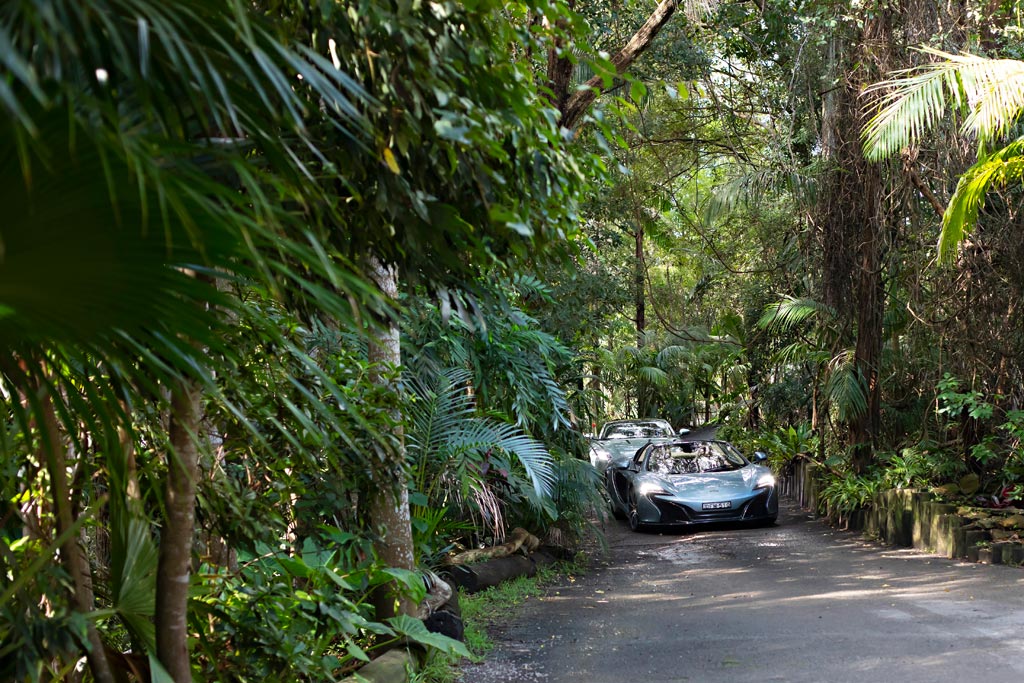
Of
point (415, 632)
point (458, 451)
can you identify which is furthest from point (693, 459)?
point (415, 632)

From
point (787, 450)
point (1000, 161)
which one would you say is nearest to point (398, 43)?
point (1000, 161)

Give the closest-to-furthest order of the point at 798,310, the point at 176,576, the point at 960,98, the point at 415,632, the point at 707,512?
the point at 176,576
the point at 415,632
the point at 960,98
the point at 707,512
the point at 798,310

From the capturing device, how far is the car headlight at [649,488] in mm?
15250

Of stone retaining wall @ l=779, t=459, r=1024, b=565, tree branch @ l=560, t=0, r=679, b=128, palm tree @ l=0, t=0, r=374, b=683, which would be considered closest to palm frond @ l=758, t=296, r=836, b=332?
stone retaining wall @ l=779, t=459, r=1024, b=565

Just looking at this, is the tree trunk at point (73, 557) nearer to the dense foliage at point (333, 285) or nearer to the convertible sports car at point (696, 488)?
the dense foliage at point (333, 285)

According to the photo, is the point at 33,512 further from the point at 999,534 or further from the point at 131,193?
the point at 999,534

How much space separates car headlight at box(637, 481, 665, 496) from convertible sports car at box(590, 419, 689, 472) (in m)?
2.72

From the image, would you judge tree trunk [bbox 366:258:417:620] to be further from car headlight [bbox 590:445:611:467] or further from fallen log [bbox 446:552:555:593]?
car headlight [bbox 590:445:611:467]

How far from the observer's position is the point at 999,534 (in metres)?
11.2

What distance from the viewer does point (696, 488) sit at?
1526 cm

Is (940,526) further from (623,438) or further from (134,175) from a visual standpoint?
(134,175)

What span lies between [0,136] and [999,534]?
11668mm

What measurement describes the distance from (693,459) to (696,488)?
76 cm

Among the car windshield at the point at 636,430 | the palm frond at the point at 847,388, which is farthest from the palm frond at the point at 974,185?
the car windshield at the point at 636,430
